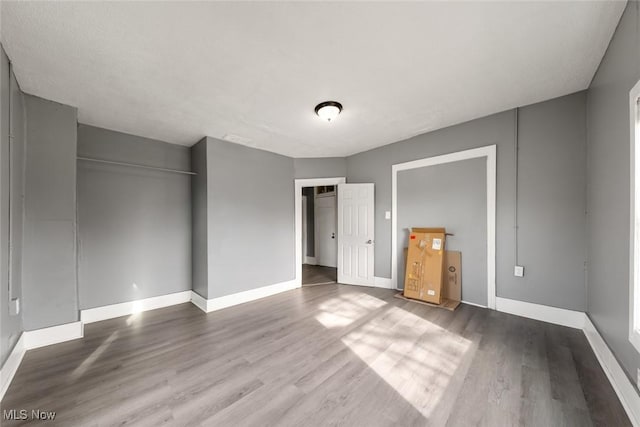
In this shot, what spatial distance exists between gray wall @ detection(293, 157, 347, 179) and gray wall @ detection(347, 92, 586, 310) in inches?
82.8

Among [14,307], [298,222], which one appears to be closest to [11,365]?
[14,307]

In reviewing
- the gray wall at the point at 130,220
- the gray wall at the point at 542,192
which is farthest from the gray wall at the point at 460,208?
the gray wall at the point at 130,220

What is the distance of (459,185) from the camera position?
350 centimetres

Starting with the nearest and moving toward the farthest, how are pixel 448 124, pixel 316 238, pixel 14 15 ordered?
pixel 14 15, pixel 448 124, pixel 316 238

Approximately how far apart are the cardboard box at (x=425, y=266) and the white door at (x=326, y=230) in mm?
2860

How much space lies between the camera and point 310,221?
7129 mm

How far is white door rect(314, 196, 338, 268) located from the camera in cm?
653

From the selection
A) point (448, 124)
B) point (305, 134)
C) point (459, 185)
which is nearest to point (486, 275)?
point (459, 185)

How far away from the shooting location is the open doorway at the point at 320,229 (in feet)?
21.3

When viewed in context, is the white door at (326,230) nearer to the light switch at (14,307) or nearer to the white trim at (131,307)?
the white trim at (131,307)

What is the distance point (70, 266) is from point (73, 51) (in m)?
2.17

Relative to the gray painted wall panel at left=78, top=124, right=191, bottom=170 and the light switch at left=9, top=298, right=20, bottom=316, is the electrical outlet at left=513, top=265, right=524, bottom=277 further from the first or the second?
the light switch at left=9, top=298, right=20, bottom=316

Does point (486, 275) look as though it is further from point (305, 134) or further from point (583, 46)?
point (305, 134)

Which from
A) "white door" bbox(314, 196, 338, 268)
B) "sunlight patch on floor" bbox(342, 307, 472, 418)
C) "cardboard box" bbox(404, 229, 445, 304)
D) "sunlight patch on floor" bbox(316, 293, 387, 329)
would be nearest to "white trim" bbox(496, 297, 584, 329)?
"cardboard box" bbox(404, 229, 445, 304)
